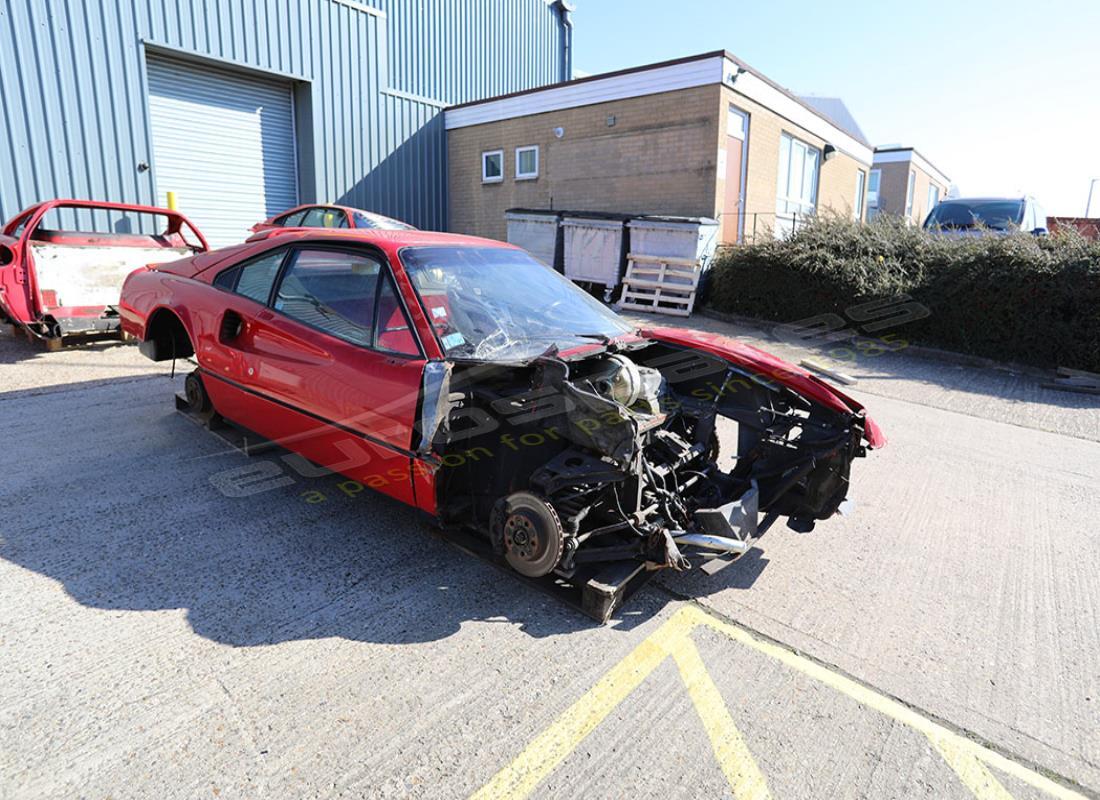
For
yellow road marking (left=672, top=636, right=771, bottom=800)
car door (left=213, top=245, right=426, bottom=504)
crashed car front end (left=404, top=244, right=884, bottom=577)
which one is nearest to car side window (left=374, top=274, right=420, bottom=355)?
car door (left=213, top=245, right=426, bottom=504)

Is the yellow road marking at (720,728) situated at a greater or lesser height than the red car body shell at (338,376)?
lesser

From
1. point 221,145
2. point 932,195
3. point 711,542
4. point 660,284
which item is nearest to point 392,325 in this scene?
point 711,542

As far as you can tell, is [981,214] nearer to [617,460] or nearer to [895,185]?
[895,185]

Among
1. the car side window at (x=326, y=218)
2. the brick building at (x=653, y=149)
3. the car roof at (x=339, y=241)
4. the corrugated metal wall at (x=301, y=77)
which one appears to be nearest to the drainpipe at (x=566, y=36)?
the corrugated metal wall at (x=301, y=77)

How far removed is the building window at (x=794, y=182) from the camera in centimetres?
1523

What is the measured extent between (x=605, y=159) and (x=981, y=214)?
7.45 metres

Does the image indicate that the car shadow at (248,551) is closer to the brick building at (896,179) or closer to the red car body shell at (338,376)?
the red car body shell at (338,376)

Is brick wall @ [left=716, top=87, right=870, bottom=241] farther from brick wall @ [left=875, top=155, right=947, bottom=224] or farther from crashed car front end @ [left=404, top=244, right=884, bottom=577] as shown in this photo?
crashed car front end @ [left=404, top=244, right=884, bottom=577]

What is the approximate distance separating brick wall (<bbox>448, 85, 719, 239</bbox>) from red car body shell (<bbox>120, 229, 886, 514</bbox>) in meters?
9.74

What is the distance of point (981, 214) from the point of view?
42.1 ft

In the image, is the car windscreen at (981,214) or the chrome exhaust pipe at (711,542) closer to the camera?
the chrome exhaust pipe at (711,542)

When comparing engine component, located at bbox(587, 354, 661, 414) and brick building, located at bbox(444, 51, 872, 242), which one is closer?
engine component, located at bbox(587, 354, 661, 414)

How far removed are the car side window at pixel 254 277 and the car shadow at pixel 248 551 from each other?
1.13m

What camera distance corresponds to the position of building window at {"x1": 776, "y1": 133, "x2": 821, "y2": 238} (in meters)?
15.2
